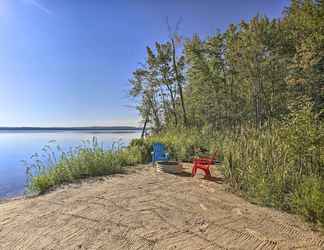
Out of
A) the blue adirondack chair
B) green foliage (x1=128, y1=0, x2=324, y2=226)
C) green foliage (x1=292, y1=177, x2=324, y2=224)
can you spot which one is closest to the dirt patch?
green foliage (x1=292, y1=177, x2=324, y2=224)

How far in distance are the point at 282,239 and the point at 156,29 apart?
10.5 m

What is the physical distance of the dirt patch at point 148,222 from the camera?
228 centimetres

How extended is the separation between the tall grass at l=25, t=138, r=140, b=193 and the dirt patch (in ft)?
2.53

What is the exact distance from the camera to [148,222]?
2.69 m

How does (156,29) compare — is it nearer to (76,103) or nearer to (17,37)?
(17,37)

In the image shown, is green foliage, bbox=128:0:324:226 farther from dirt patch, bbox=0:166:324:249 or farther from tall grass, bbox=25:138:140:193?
tall grass, bbox=25:138:140:193

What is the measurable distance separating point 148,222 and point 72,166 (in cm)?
285

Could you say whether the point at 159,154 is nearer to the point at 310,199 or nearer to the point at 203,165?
the point at 203,165

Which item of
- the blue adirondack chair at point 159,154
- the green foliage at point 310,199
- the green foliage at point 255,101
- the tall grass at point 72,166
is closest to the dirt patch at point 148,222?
the green foliage at point 310,199

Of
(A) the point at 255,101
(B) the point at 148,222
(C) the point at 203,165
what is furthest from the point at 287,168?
(A) the point at 255,101

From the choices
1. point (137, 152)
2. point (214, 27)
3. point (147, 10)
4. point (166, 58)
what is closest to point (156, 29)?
point (166, 58)

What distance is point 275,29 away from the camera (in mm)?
9109

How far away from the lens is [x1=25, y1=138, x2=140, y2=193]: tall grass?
458 centimetres

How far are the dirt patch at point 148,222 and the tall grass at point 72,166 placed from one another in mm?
770
